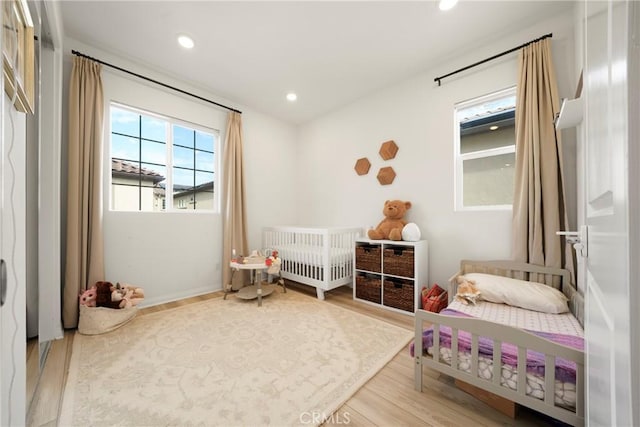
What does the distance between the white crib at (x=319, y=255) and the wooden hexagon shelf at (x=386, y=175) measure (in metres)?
0.68

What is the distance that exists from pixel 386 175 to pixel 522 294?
175cm

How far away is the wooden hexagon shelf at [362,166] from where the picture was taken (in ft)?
10.4

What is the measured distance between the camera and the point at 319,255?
2746mm

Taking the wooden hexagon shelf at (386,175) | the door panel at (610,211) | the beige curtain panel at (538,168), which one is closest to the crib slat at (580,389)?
the door panel at (610,211)

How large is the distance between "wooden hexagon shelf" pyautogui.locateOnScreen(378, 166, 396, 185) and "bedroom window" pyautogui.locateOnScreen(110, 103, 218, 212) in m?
2.17

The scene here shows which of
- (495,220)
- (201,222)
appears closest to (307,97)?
(201,222)

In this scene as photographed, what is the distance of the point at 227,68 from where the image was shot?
8.50 feet

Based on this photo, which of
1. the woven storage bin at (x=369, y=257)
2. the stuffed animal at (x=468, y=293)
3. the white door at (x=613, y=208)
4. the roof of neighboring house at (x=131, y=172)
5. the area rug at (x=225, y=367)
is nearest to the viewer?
the white door at (x=613, y=208)

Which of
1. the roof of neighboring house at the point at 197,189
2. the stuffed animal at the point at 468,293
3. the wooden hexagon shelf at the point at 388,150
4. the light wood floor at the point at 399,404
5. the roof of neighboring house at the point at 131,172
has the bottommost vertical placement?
the light wood floor at the point at 399,404

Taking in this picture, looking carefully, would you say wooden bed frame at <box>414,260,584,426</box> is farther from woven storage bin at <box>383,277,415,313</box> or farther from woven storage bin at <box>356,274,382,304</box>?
woven storage bin at <box>356,274,382,304</box>

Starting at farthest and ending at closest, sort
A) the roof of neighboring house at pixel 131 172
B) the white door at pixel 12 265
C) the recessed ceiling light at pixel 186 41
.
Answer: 1. the roof of neighboring house at pixel 131 172
2. the recessed ceiling light at pixel 186 41
3. the white door at pixel 12 265

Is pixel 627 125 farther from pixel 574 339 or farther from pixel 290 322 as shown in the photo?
pixel 290 322

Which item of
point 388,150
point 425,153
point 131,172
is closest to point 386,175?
point 388,150

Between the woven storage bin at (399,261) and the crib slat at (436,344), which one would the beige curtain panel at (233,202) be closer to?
the woven storage bin at (399,261)
